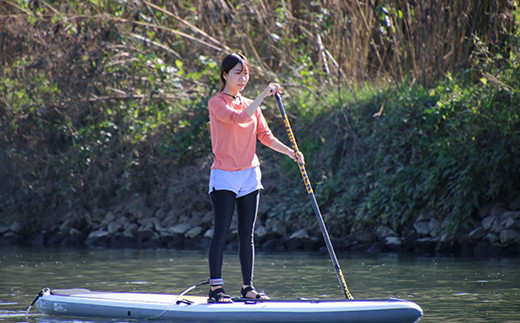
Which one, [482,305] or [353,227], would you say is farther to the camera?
[353,227]

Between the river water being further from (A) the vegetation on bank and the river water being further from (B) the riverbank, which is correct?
(A) the vegetation on bank

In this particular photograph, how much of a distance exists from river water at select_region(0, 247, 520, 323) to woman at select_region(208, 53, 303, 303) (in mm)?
1306

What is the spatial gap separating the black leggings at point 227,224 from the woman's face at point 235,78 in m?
0.76

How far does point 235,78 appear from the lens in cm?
587

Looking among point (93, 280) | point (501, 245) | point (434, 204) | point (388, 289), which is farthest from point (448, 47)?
point (93, 280)

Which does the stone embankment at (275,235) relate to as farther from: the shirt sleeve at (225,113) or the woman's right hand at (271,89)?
the shirt sleeve at (225,113)

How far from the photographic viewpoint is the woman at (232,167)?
573cm

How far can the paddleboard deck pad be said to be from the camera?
17.5ft

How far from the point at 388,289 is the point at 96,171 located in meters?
7.39

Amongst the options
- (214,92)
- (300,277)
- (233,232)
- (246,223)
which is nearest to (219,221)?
(246,223)

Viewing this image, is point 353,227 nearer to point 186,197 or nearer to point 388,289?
point 186,197

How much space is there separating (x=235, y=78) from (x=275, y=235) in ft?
19.9

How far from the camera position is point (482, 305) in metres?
6.18

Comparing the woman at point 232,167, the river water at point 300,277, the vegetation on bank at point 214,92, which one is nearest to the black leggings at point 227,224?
the woman at point 232,167
